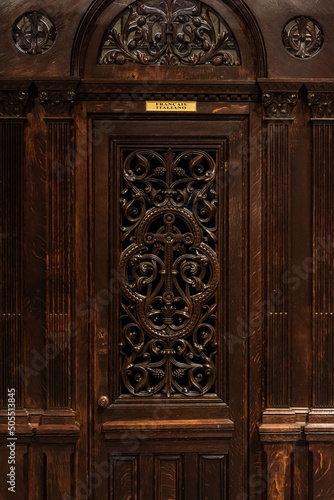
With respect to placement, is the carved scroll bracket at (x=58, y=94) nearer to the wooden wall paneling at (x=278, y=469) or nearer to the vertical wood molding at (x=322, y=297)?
the vertical wood molding at (x=322, y=297)

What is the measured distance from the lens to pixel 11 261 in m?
3.01

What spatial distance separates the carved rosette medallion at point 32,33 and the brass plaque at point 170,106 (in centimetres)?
61

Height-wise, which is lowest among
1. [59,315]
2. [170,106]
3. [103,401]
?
[103,401]

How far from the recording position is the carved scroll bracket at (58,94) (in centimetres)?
294

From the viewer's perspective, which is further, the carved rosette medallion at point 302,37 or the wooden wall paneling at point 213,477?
the wooden wall paneling at point 213,477

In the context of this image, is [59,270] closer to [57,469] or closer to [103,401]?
[103,401]

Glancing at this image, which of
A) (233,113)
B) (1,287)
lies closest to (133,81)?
(233,113)

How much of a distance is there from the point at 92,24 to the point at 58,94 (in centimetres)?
42

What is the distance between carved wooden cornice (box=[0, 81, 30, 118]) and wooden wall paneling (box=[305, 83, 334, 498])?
1508 mm

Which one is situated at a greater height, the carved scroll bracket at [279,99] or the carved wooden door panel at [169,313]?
the carved scroll bracket at [279,99]

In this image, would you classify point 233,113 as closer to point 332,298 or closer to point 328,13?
point 328,13

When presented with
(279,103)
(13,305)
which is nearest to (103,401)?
(13,305)

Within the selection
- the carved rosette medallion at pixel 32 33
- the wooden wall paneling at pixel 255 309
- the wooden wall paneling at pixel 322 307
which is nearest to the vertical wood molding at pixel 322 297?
the wooden wall paneling at pixel 322 307

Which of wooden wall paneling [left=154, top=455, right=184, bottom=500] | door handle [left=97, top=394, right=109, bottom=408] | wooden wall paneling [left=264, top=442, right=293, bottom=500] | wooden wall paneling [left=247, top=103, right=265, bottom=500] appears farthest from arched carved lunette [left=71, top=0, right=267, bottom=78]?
wooden wall paneling [left=154, top=455, right=184, bottom=500]
